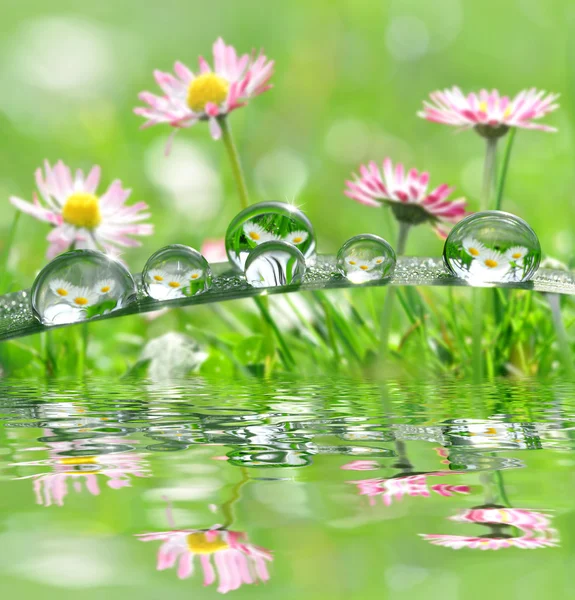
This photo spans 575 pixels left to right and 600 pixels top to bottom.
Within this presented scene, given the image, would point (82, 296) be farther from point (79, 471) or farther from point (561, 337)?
point (561, 337)

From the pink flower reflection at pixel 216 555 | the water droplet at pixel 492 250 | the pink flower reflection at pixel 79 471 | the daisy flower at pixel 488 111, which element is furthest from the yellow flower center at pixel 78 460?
the daisy flower at pixel 488 111

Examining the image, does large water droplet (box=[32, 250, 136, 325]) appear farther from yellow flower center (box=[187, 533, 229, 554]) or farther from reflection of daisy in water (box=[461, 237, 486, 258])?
yellow flower center (box=[187, 533, 229, 554])

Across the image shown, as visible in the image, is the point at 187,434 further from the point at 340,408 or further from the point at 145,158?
the point at 145,158

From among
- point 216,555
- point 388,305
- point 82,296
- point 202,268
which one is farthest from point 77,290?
point 216,555

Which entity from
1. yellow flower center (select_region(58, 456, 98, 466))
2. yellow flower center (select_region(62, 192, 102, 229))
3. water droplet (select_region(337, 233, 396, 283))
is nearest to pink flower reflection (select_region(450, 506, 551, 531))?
yellow flower center (select_region(58, 456, 98, 466))

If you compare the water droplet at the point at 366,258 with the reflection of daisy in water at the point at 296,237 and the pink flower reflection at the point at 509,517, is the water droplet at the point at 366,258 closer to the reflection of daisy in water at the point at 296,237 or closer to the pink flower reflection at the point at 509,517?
the reflection of daisy in water at the point at 296,237

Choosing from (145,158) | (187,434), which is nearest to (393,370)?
(187,434)
